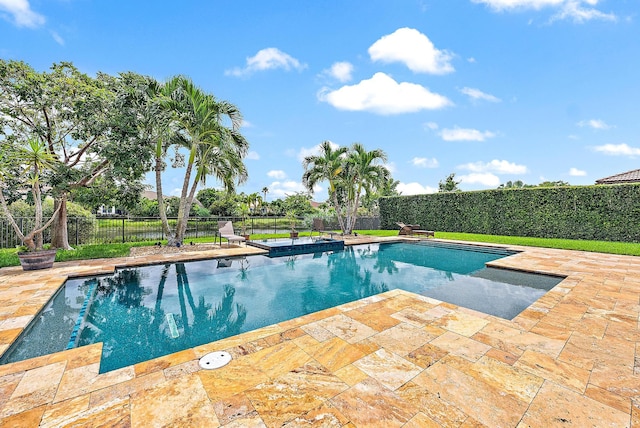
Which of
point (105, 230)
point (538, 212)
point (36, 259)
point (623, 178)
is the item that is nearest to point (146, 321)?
A: point (36, 259)

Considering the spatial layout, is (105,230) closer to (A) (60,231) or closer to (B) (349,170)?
(A) (60,231)

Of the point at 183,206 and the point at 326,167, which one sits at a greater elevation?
the point at 326,167

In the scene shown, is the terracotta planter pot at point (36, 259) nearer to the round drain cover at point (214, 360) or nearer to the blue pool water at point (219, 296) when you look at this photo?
the blue pool water at point (219, 296)

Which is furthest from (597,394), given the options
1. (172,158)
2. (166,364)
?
(172,158)

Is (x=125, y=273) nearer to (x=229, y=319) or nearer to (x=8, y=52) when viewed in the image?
(x=229, y=319)

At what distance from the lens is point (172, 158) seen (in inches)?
413

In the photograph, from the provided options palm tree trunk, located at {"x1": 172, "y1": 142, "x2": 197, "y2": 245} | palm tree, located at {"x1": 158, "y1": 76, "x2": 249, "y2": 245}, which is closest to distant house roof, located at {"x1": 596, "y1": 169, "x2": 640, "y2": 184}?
palm tree, located at {"x1": 158, "y1": 76, "x2": 249, "y2": 245}

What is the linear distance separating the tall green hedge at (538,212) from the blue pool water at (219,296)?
24.6 feet

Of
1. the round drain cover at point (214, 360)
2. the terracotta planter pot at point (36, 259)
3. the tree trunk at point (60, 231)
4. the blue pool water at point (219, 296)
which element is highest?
the tree trunk at point (60, 231)

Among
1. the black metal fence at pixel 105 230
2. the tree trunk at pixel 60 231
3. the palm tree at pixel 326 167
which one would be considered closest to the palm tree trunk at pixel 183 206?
the black metal fence at pixel 105 230

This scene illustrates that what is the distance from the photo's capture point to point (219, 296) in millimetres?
4969

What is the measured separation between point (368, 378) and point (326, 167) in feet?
44.0

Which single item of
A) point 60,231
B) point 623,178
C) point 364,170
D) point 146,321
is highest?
point 364,170

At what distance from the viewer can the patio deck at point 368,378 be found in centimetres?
178
